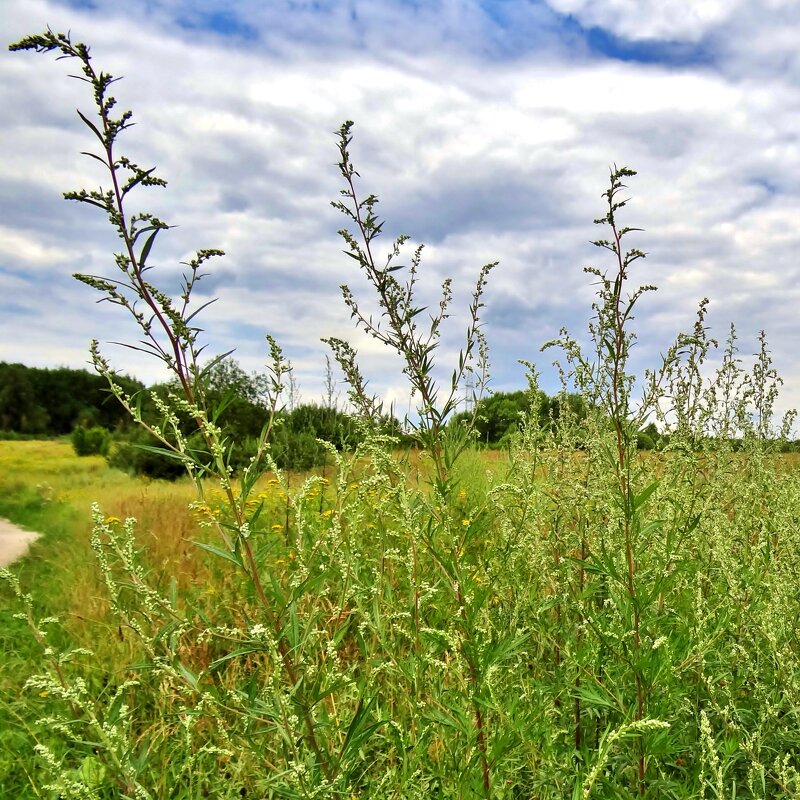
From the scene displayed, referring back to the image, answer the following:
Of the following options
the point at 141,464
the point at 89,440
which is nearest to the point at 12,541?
the point at 141,464

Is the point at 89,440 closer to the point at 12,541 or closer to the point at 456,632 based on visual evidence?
the point at 12,541

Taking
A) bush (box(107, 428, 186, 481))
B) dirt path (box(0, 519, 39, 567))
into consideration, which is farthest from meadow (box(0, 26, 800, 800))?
Answer: bush (box(107, 428, 186, 481))

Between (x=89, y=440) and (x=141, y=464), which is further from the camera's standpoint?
(x=89, y=440)

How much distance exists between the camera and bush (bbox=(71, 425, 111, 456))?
91.1ft

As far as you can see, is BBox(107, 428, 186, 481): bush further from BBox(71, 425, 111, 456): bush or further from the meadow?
the meadow

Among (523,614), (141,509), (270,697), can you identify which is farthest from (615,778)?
(141,509)

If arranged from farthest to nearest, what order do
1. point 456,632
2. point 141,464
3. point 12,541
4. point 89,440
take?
point 89,440
point 141,464
point 12,541
point 456,632

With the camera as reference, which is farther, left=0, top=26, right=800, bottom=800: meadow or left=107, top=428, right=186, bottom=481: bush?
left=107, top=428, right=186, bottom=481: bush

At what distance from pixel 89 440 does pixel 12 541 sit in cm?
1641

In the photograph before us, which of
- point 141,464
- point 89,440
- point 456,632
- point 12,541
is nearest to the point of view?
point 456,632

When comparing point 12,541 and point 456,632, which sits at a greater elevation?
point 456,632

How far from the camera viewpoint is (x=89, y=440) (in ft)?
91.7

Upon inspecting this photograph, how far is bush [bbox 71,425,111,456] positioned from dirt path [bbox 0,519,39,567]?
1319 centimetres

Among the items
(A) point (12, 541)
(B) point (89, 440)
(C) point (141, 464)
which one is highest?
(B) point (89, 440)
